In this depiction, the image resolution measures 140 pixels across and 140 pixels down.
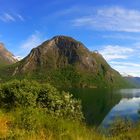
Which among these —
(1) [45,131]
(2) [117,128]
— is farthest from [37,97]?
(1) [45,131]

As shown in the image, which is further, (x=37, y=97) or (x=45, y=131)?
Result: (x=37, y=97)

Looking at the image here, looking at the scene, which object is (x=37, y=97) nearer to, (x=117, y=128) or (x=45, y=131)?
(x=117, y=128)

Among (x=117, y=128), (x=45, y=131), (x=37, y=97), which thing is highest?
(x=37, y=97)

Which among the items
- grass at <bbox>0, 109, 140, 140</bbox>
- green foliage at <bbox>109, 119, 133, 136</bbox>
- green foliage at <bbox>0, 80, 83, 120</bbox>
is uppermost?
green foliage at <bbox>0, 80, 83, 120</bbox>

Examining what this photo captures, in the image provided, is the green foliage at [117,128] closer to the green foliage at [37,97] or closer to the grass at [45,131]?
the grass at [45,131]

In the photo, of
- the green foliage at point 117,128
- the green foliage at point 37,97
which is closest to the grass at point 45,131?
the green foliage at point 117,128

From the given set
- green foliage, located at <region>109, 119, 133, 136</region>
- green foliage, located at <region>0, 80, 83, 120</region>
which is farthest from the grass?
green foliage, located at <region>0, 80, 83, 120</region>

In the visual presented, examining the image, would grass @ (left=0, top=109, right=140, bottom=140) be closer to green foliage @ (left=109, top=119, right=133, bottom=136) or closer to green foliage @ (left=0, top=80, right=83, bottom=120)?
green foliage @ (left=109, top=119, right=133, bottom=136)

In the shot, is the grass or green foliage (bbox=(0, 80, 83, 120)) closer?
the grass

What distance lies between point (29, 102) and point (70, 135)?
11.5 m

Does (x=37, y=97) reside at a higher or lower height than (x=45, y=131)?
higher

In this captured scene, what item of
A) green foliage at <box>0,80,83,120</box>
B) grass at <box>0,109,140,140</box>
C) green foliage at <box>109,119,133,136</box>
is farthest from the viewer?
green foliage at <box>0,80,83,120</box>

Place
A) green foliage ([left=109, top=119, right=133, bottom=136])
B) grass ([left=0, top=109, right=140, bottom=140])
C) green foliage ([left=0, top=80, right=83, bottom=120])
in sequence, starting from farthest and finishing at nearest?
green foliage ([left=0, top=80, right=83, bottom=120]), green foliage ([left=109, top=119, right=133, bottom=136]), grass ([left=0, top=109, right=140, bottom=140])

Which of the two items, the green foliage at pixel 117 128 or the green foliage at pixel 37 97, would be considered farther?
the green foliage at pixel 37 97
